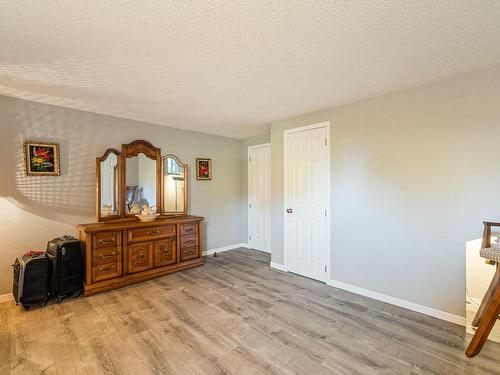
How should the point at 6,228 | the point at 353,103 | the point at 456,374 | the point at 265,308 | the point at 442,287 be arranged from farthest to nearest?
the point at 353,103, the point at 6,228, the point at 265,308, the point at 442,287, the point at 456,374

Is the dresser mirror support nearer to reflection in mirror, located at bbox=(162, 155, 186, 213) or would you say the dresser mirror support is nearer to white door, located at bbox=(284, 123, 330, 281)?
reflection in mirror, located at bbox=(162, 155, 186, 213)

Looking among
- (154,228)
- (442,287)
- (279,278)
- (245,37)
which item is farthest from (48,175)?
(442,287)

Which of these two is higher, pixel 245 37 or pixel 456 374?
pixel 245 37

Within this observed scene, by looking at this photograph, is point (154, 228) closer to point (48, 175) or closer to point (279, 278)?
point (48, 175)

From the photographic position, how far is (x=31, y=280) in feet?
8.49

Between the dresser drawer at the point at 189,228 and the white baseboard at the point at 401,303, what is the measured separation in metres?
2.27

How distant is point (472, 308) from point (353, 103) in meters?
2.43

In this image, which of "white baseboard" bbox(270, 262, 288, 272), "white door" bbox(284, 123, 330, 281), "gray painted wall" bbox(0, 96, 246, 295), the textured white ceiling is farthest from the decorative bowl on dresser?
"white door" bbox(284, 123, 330, 281)

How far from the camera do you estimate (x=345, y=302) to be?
275 centimetres

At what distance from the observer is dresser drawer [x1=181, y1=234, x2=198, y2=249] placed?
3.90 metres

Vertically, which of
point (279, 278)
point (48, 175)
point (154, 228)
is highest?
point (48, 175)

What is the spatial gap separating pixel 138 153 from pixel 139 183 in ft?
1.59

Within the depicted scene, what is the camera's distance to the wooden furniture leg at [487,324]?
5.60ft

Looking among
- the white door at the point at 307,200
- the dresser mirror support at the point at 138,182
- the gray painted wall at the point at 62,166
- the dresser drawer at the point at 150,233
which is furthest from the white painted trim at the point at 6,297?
the white door at the point at 307,200
